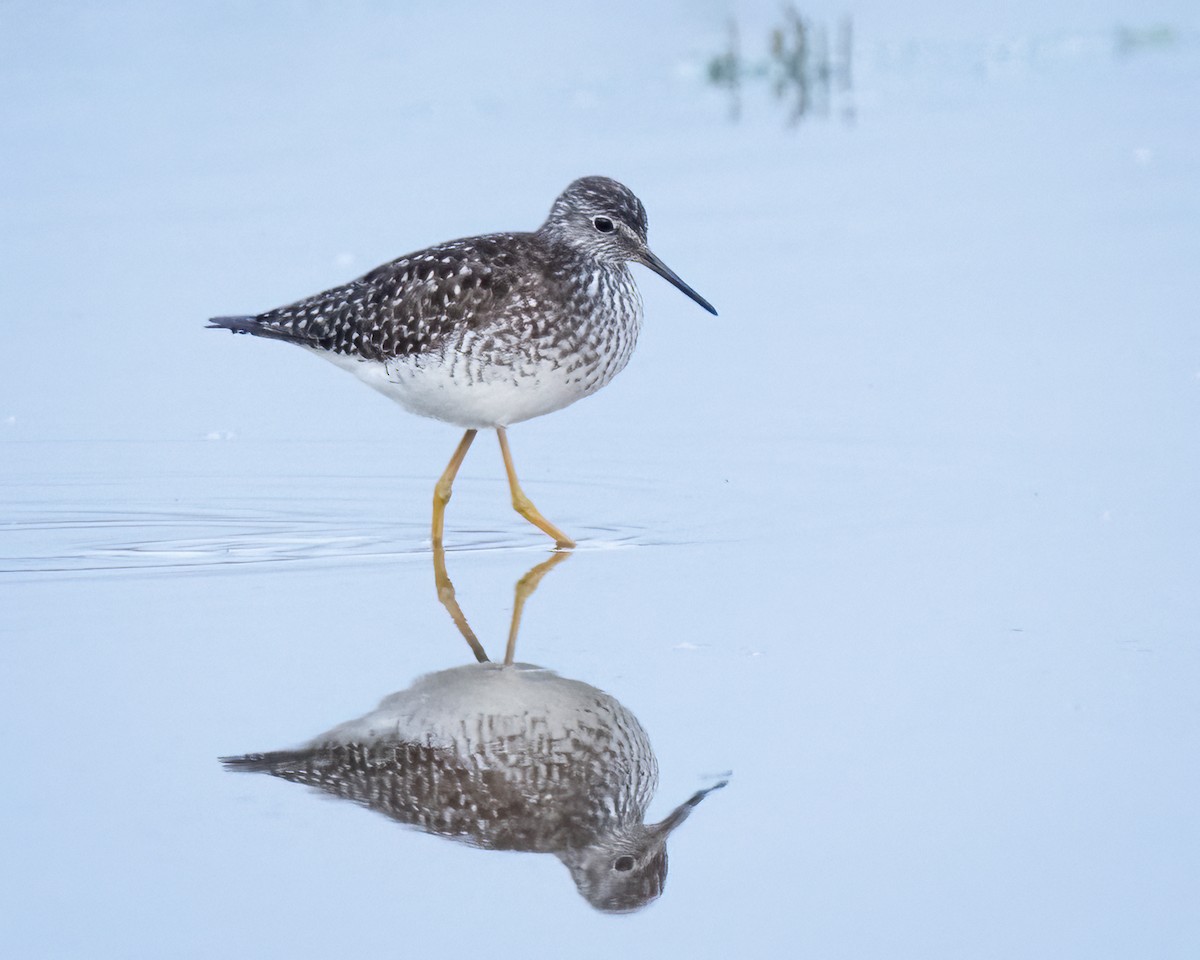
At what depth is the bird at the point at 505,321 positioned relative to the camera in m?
7.11

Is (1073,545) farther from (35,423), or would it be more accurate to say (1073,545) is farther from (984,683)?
(35,423)

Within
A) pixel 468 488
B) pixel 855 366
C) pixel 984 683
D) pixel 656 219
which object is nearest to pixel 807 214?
pixel 656 219

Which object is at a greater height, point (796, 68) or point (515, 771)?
point (515, 771)

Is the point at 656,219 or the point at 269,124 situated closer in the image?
the point at 656,219

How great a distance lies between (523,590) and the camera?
668cm

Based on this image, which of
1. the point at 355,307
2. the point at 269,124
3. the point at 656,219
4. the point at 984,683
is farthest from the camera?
the point at 269,124

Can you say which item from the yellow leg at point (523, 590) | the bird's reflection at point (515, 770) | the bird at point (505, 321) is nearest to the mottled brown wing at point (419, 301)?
the bird at point (505, 321)

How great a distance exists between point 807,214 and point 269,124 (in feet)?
13.0

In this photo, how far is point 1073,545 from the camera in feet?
21.9

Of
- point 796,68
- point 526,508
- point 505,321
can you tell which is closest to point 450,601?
point 526,508

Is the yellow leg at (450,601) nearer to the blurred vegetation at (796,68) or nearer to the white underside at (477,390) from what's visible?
the white underside at (477,390)

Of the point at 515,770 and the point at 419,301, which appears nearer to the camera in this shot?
the point at 515,770

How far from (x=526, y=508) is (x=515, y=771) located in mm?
2475

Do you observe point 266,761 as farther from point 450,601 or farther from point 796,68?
point 796,68
